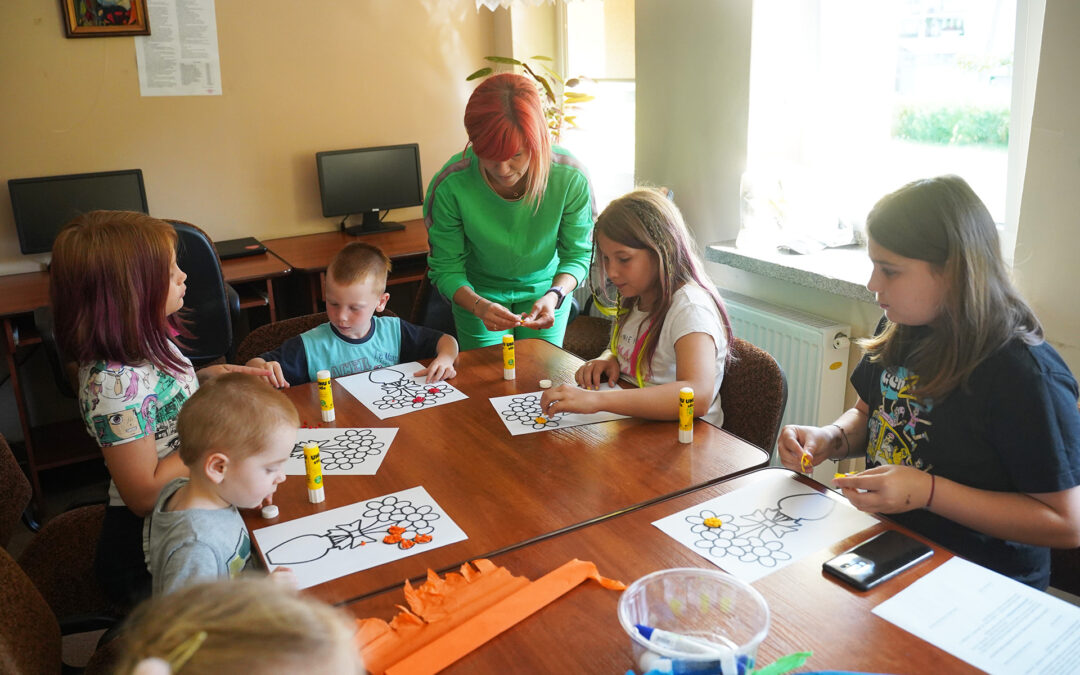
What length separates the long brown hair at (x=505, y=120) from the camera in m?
2.14

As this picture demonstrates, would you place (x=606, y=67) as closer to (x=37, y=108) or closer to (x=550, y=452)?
(x=37, y=108)

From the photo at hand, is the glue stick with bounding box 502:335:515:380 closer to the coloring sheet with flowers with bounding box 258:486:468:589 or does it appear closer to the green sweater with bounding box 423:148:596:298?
the green sweater with bounding box 423:148:596:298

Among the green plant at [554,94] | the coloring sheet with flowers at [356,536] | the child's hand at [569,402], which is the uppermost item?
the green plant at [554,94]

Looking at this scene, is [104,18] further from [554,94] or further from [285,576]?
[285,576]

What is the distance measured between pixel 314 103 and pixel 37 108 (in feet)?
3.57

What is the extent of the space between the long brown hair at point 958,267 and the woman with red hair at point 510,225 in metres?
1.04

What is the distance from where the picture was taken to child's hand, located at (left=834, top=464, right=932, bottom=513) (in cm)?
124

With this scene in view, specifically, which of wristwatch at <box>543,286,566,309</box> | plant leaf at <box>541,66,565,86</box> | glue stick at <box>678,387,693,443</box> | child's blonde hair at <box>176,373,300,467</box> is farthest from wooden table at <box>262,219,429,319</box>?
child's blonde hair at <box>176,373,300,467</box>

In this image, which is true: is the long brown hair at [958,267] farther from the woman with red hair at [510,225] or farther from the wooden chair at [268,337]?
the wooden chair at [268,337]

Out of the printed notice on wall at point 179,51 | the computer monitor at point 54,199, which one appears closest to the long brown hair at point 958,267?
the computer monitor at point 54,199

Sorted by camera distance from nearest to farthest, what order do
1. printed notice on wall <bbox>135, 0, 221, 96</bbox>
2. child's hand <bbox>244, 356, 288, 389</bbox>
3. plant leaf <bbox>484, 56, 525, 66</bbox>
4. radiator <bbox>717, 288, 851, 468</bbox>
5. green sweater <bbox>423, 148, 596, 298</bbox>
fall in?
child's hand <bbox>244, 356, 288, 389</bbox> → green sweater <bbox>423, 148, 596, 298</bbox> → radiator <bbox>717, 288, 851, 468</bbox> → printed notice on wall <bbox>135, 0, 221, 96</bbox> → plant leaf <bbox>484, 56, 525, 66</bbox>

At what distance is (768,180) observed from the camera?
2744 mm

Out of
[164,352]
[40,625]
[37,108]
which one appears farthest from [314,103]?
[40,625]

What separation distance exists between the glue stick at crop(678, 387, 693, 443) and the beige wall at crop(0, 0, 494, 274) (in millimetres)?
2782
